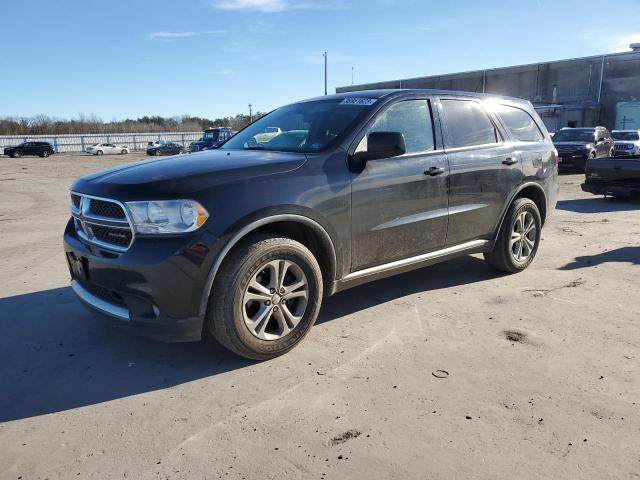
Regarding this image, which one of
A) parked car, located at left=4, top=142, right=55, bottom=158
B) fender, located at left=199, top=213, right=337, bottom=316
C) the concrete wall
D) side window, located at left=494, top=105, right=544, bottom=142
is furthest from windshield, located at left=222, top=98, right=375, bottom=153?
parked car, located at left=4, top=142, right=55, bottom=158

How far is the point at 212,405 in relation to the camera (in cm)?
301

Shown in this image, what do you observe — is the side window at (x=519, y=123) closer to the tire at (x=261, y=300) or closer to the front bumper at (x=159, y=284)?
the tire at (x=261, y=300)

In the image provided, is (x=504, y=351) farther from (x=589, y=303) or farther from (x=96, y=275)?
(x=96, y=275)

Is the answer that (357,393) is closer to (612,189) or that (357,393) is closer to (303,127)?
(303,127)

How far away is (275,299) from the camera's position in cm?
352

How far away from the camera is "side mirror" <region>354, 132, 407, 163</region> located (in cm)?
378

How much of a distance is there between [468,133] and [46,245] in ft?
19.4

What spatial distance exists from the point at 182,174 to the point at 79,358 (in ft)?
5.06

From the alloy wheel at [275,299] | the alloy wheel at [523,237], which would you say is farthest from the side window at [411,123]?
the alloy wheel at [523,237]

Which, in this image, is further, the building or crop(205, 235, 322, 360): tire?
the building

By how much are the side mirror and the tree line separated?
6331 cm

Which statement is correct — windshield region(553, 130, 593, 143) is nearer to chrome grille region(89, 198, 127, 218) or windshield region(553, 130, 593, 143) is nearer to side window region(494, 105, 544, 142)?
side window region(494, 105, 544, 142)

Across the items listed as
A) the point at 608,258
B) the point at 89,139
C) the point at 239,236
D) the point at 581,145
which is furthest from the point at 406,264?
the point at 89,139

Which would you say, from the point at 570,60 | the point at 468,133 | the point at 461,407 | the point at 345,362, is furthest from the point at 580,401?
the point at 570,60
